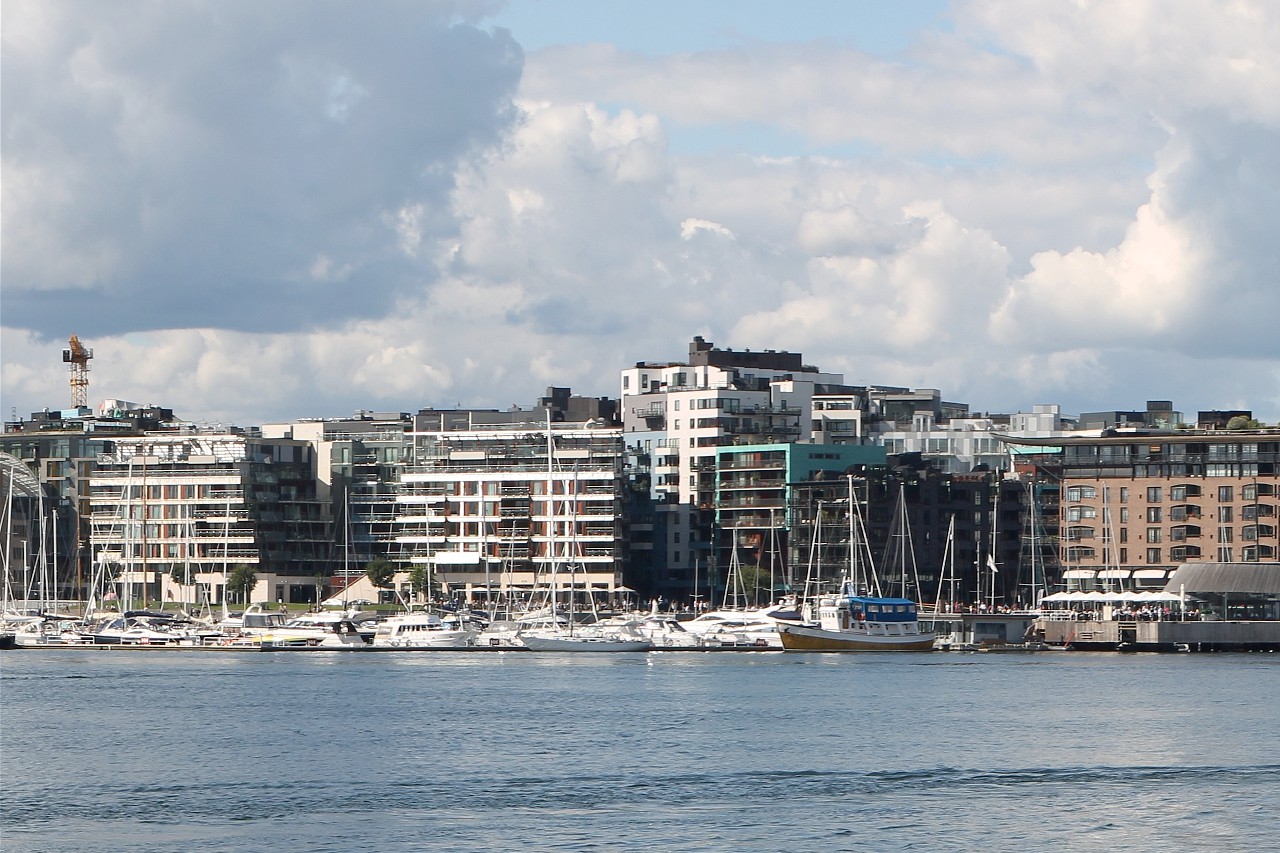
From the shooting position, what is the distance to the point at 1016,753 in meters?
96.7

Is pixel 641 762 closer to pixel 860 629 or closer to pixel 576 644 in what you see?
pixel 860 629

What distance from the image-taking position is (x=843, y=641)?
7682 inches

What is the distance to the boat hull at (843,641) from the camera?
638ft

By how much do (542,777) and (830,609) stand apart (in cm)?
11156

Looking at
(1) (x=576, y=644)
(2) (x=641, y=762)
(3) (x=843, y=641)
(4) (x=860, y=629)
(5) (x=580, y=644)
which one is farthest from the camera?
(1) (x=576, y=644)

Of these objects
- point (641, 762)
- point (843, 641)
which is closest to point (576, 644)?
point (843, 641)

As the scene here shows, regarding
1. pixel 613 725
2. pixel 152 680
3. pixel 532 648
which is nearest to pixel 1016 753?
pixel 613 725

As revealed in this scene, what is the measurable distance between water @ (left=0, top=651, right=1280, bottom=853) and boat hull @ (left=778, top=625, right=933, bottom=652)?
36.1 meters

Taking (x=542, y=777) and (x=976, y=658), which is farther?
(x=976, y=658)

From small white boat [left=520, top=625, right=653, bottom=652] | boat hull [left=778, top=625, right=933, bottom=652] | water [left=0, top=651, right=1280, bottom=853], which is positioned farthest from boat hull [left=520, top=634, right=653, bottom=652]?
water [left=0, top=651, right=1280, bottom=853]

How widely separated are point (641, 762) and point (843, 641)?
344 feet

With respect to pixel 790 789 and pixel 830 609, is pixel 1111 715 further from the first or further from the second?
pixel 830 609

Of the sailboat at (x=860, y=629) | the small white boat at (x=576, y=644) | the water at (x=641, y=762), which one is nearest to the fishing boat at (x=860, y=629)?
the sailboat at (x=860, y=629)

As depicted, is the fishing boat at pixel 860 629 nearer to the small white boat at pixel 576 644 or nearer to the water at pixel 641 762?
the small white boat at pixel 576 644
